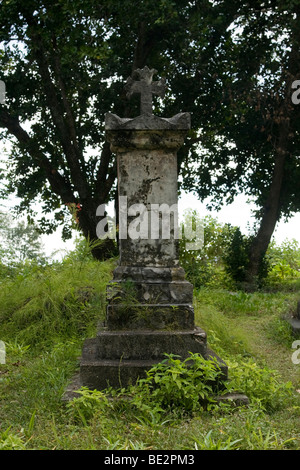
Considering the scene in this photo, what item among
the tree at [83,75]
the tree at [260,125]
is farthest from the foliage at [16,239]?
the tree at [260,125]

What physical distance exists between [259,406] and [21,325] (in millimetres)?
3650

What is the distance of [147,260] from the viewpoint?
4863 millimetres

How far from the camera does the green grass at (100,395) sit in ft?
10.5

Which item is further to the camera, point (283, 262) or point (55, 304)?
point (283, 262)

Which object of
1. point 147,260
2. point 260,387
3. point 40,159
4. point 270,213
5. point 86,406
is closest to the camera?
point 86,406

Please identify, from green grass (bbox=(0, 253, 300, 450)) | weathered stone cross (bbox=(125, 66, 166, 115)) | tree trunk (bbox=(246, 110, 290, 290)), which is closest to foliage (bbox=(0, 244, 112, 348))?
green grass (bbox=(0, 253, 300, 450))

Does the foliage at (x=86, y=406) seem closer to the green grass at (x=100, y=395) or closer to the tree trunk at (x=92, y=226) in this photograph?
the green grass at (x=100, y=395)

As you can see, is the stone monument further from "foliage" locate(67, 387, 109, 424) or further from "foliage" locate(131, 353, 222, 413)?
"foliage" locate(67, 387, 109, 424)

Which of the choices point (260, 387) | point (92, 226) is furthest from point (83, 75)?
point (260, 387)

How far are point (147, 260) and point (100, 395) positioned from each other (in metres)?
1.55

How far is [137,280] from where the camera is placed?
475 centimetres

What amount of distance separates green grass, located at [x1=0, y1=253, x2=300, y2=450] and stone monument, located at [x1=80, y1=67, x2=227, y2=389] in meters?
0.47

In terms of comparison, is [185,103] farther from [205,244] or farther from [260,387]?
[260,387]

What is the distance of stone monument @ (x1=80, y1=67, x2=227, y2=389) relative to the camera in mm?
4406
